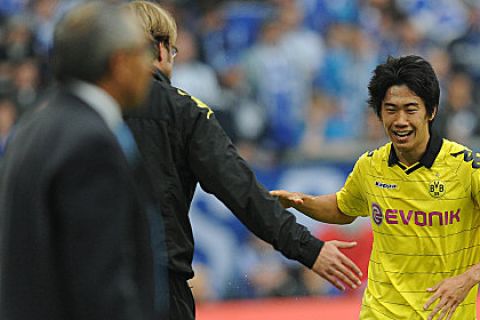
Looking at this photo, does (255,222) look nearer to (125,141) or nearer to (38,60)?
(125,141)

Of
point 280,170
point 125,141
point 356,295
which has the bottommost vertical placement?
point 356,295

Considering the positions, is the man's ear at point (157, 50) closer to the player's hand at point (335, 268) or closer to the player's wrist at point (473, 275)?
the player's hand at point (335, 268)

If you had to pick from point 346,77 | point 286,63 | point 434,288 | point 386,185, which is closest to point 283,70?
point 286,63

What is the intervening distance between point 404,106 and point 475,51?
7.63m

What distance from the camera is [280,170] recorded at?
1059 cm

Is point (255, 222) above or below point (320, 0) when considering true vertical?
below

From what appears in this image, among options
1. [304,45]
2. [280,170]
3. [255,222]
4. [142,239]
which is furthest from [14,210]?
[304,45]

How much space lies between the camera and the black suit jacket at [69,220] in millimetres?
2951

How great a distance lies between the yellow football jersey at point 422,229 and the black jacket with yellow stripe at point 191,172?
0.85 metres

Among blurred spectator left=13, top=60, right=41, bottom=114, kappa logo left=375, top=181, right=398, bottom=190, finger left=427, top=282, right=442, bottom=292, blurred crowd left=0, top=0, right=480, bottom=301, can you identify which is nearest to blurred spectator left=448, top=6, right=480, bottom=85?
blurred crowd left=0, top=0, right=480, bottom=301

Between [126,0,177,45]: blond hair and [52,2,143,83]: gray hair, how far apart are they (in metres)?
1.53

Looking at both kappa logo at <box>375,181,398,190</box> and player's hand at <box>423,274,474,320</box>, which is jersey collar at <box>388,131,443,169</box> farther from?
player's hand at <box>423,274,474,320</box>

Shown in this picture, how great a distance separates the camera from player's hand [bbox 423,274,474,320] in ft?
15.7

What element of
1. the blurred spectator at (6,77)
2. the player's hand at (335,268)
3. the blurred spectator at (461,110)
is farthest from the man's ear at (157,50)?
A: the blurred spectator at (461,110)
